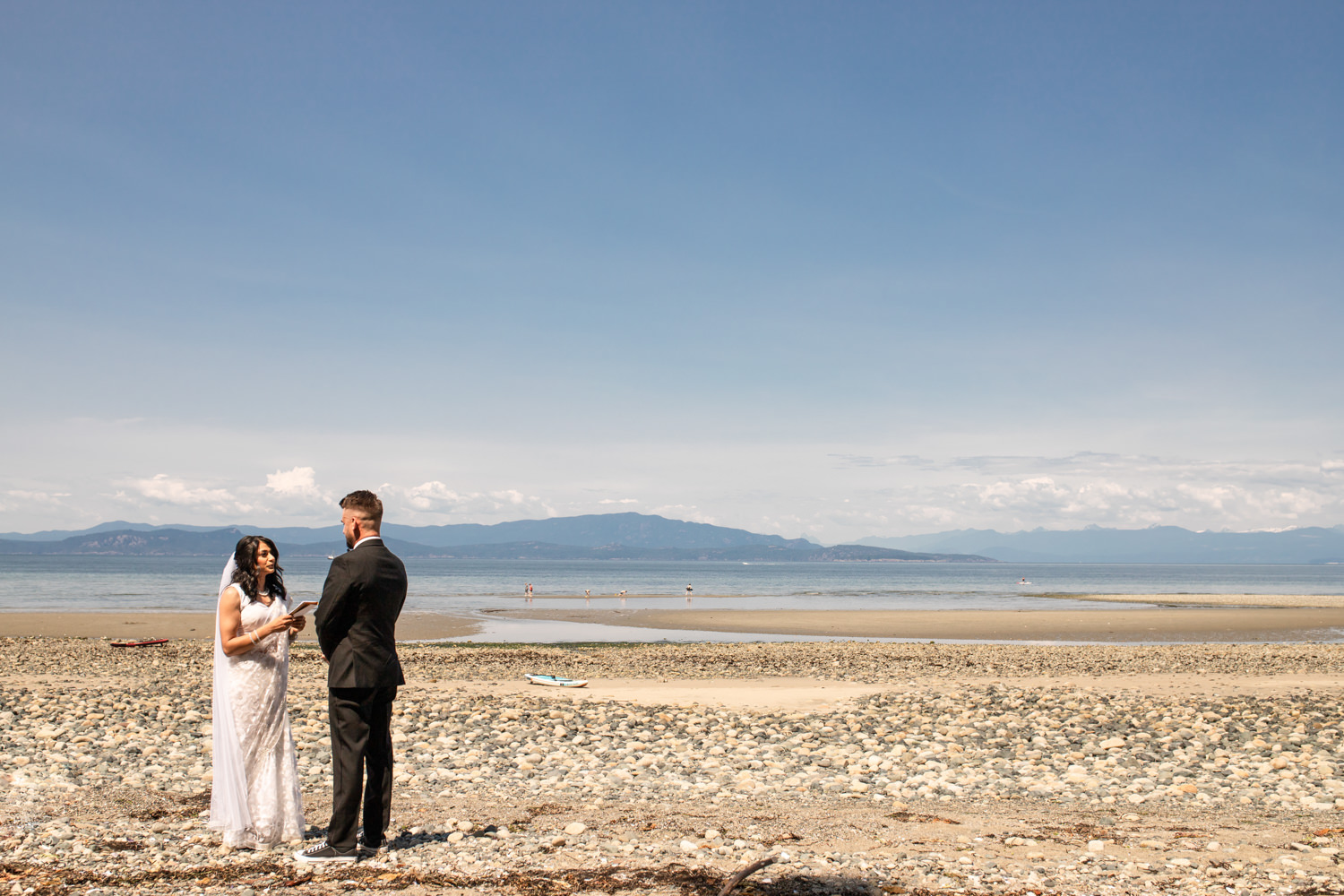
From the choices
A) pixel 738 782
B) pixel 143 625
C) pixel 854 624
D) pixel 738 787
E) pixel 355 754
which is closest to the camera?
pixel 355 754

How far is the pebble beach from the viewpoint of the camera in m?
6.49

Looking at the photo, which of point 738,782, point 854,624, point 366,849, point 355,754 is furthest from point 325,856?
point 854,624

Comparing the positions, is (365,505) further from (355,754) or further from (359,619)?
(355,754)

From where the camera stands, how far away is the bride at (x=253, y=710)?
696cm

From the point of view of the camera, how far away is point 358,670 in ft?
21.8

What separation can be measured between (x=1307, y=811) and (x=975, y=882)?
500 centimetres

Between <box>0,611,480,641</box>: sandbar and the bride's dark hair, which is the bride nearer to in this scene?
the bride's dark hair

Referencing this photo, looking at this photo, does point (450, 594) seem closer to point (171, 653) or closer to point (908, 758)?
point (171, 653)

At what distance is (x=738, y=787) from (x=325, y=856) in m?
4.86

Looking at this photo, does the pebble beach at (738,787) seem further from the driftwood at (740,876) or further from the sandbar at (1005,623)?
the sandbar at (1005,623)

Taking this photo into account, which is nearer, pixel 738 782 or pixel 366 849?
pixel 366 849

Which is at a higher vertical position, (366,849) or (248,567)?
(248,567)

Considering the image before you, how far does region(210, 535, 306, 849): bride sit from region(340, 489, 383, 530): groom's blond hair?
24.4 inches

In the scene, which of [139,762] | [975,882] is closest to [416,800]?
[139,762]
